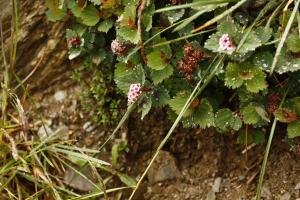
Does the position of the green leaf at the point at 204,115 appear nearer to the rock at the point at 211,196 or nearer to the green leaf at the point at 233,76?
the green leaf at the point at 233,76

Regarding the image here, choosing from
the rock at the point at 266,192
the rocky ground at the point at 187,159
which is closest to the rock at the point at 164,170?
the rocky ground at the point at 187,159

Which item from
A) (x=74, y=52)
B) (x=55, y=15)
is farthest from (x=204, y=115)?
(x=55, y=15)

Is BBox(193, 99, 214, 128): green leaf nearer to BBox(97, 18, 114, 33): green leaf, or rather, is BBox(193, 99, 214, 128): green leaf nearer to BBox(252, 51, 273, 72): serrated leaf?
BBox(252, 51, 273, 72): serrated leaf

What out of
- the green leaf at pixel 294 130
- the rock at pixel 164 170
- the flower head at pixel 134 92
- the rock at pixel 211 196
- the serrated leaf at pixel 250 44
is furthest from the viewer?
the rock at pixel 164 170

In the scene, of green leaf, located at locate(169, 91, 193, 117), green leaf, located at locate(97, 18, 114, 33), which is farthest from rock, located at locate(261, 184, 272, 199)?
green leaf, located at locate(97, 18, 114, 33)

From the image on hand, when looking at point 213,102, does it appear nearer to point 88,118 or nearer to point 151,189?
point 151,189
